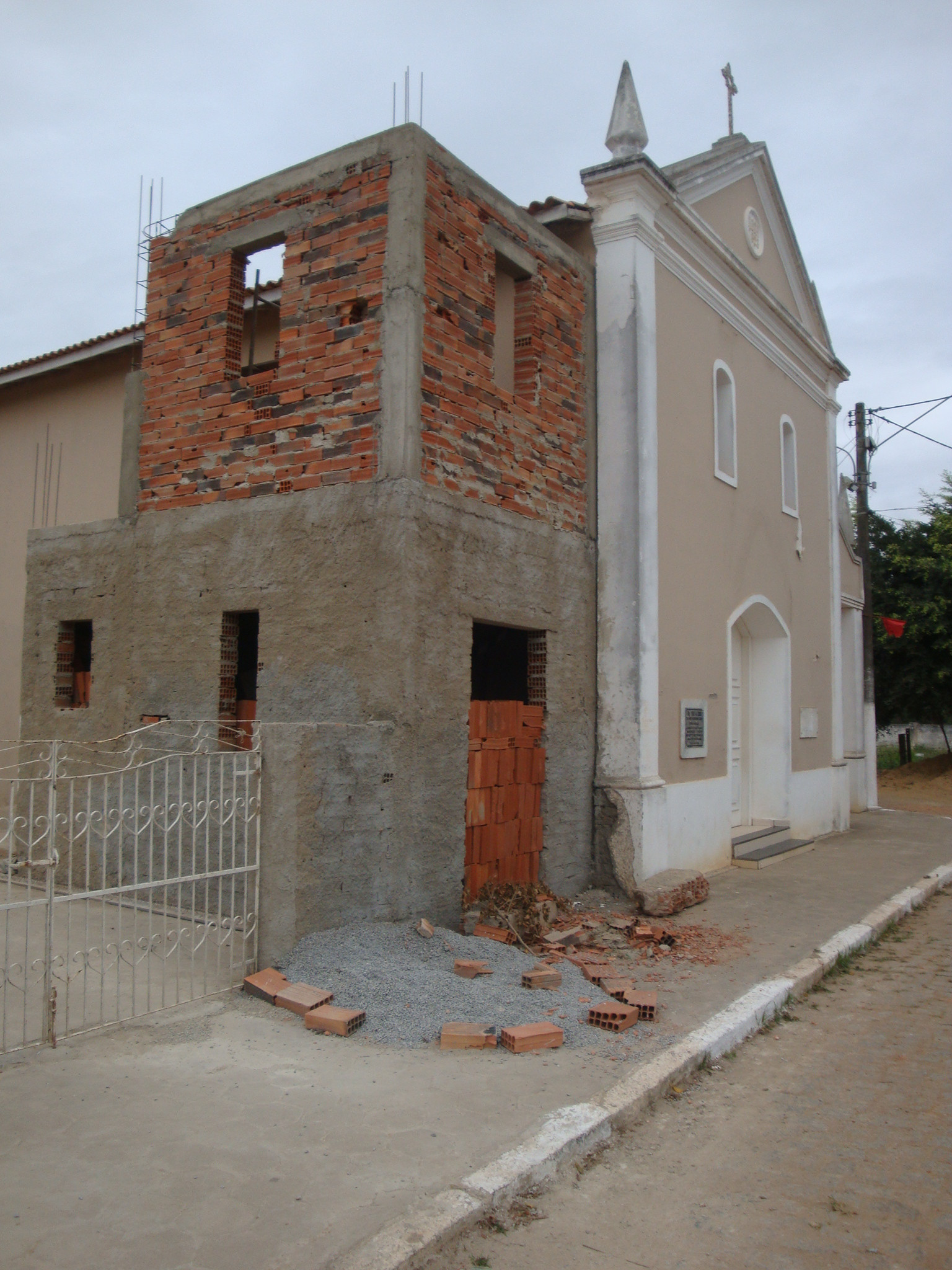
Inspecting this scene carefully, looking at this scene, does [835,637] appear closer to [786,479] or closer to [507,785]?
[786,479]

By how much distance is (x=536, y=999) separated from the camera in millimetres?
5727

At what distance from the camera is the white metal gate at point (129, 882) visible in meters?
4.90

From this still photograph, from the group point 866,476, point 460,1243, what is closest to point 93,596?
point 460,1243

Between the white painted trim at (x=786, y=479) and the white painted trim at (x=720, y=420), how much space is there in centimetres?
193

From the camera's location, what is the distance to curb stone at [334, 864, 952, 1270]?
317cm

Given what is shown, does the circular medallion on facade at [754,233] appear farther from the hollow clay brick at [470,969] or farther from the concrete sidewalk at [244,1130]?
the hollow clay brick at [470,969]

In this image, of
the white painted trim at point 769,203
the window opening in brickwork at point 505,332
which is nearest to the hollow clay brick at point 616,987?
the window opening in brickwork at point 505,332

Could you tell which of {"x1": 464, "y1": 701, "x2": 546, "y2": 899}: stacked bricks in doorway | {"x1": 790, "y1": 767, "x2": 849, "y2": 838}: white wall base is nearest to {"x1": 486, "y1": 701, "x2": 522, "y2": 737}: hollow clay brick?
{"x1": 464, "y1": 701, "x2": 546, "y2": 899}: stacked bricks in doorway

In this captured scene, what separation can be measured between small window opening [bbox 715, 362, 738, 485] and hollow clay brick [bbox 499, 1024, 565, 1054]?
7.79 m

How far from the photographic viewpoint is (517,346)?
8898mm

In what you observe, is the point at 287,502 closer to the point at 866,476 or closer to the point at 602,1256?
the point at 602,1256

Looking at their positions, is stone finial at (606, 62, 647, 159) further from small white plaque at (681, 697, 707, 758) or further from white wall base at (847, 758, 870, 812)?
white wall base at (847, 758, 870, 812)

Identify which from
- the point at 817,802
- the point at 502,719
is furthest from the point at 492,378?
the point at 817,802

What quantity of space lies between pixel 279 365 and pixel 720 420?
6049 mm
